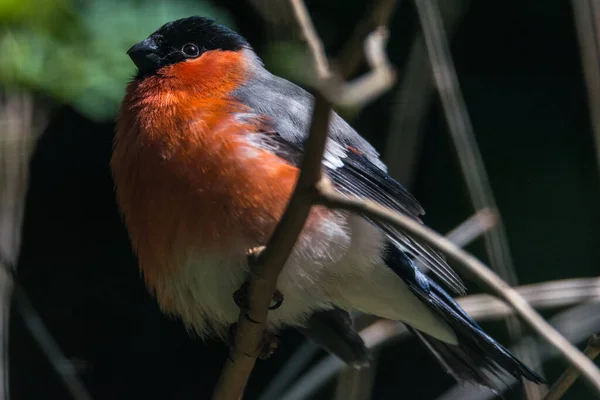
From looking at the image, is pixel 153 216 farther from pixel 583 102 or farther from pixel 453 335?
pixel 583 102

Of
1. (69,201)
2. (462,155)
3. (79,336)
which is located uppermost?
(462,155)

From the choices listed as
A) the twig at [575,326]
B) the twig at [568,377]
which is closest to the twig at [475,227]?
the twig at [575,326]

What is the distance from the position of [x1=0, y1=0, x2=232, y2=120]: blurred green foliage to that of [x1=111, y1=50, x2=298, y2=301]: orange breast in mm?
395

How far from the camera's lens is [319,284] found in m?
2.44

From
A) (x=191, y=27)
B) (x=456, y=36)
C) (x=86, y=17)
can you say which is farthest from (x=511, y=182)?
(x=86, y=17)

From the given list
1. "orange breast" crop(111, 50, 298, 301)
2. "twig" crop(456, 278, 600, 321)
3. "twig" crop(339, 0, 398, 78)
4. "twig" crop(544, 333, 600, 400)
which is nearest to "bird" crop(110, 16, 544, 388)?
"orange breast" crop(111, 50, 298, 301)

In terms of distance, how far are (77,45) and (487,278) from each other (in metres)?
1.99

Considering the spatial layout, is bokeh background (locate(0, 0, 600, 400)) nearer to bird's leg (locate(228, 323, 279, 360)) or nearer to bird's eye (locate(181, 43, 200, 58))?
bird's eye (locate(181, 43, 200, 58))

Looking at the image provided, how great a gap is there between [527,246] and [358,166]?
183cm

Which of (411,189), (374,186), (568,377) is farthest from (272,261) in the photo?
(411,189)

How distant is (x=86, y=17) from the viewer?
2912mm

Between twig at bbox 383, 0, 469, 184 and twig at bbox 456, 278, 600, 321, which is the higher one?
twig at bbox 383, 0, 469, 184

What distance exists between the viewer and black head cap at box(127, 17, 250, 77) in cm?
276

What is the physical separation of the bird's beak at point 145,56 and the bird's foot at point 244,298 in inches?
36.3
